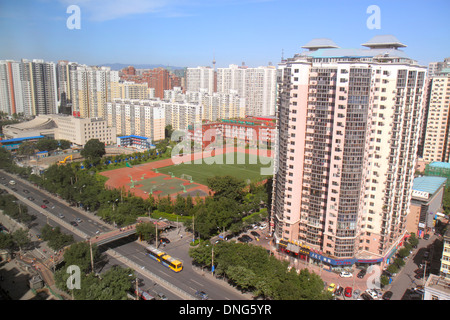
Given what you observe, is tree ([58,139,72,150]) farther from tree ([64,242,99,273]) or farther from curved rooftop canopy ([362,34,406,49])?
curved rooftop canopy ([362,34,406,49])

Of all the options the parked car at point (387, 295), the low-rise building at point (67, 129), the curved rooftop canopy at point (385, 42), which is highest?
the curved rooftop canopy at point (385, 42)

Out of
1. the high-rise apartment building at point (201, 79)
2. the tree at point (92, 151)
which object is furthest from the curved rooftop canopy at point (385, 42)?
the high-rise apartment building at point (201, 79)

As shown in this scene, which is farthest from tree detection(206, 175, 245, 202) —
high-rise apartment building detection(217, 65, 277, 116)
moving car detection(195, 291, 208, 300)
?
high-rise apartment building detection(217, 65, 277, 116)

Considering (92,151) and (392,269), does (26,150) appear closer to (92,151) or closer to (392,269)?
(92,151)

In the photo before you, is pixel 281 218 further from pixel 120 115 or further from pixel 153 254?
pixel 120 115

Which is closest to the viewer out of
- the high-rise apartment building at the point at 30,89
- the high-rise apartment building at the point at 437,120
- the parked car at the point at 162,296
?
the parked car at the point at 162,296

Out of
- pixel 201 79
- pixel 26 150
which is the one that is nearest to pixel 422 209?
pixel 26 150

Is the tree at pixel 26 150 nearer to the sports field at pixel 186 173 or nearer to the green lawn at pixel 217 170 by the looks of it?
the sports field at pixel 186 173
